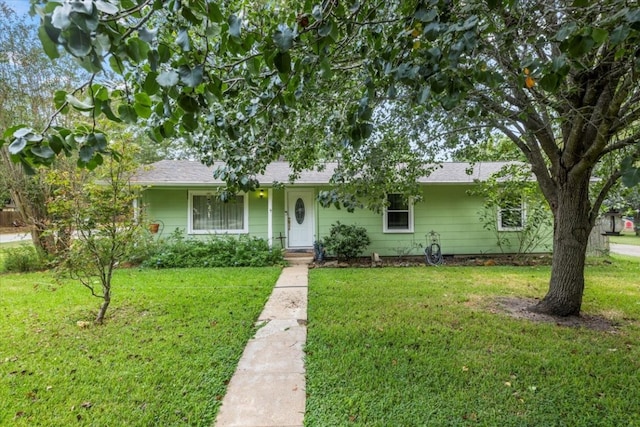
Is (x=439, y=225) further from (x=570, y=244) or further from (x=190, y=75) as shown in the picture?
(x=190, y=75)

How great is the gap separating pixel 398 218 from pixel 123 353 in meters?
8.38

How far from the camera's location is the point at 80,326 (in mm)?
4383

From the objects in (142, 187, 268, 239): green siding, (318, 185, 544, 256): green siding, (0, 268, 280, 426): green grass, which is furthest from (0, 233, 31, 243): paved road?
(318, 185, 544, 256): green siding

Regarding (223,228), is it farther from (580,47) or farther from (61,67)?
(580,47)

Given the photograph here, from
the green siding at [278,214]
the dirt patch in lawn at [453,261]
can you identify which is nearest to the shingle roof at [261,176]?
the green siding at [278,214]

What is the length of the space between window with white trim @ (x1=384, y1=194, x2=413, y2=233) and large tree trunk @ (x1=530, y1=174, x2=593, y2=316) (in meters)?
5.48

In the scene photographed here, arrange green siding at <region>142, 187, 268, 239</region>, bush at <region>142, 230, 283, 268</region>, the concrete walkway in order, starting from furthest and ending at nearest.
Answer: green siding at <region>142, 187, 268, 239</region> < bush at <region>142, 230, 283, 268</region> < the concrete walkway

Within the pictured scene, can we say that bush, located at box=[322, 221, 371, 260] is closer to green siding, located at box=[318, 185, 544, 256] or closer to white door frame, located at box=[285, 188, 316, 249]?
green siding, located at box=[318, 185, 544, 256]

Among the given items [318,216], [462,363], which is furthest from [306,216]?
[462,363]

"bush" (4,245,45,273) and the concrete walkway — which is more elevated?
"bush" (4,245,45,273)

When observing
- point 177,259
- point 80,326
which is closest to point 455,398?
point 80,326

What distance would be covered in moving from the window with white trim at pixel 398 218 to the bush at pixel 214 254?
3.61m

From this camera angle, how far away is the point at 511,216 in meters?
10.1

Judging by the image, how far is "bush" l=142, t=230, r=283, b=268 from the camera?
8.84 m
